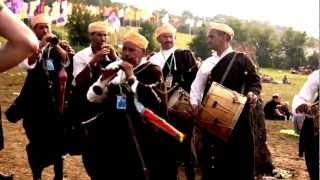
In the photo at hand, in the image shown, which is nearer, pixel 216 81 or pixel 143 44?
pixel 143 44

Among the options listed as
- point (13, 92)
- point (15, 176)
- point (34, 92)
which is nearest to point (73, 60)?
point (34, 92)

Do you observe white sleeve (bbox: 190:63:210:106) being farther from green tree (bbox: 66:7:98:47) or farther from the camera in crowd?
green tree (bbox: 66:7:98:47)

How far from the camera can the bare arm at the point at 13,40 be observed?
189 cm

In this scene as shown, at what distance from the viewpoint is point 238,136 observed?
20.2 feet

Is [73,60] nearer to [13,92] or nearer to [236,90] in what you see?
[236,90]

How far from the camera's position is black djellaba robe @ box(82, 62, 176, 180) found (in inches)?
200

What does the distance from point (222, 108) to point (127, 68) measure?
1.29 meters

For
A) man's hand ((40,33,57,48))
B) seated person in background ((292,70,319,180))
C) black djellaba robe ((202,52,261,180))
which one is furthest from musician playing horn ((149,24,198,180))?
seated person in background ((292,70,319,180))

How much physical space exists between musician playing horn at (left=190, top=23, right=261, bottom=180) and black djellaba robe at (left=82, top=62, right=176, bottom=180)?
1013 mm

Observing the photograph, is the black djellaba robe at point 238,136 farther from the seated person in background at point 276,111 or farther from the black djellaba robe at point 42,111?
the seated person in background at point 276,111

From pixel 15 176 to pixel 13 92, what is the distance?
30.9 feet

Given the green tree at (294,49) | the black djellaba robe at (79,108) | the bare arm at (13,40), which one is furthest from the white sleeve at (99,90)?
the green tree at (294,49)

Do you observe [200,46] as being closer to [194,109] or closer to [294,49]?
[294,49]

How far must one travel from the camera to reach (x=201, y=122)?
5.86 m
